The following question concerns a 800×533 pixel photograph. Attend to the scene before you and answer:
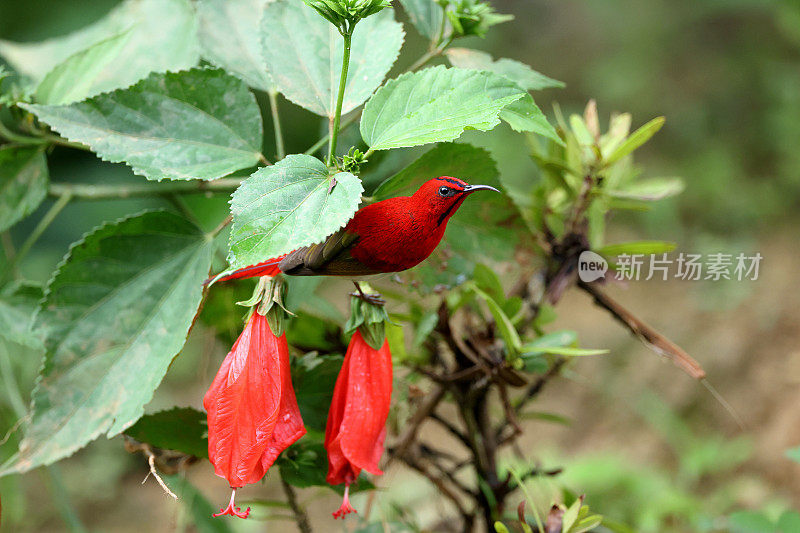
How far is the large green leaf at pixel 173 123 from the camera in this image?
0.38 metres

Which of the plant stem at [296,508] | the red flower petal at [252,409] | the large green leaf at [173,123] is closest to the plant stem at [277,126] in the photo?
the large green leaf at [173,123]

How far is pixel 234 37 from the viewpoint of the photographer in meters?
0.50

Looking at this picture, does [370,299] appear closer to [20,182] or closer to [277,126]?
[277,126]

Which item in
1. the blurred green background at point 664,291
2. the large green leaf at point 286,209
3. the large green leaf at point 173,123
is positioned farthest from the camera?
the blurred green background at point 664,291

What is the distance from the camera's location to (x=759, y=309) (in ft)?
4.44

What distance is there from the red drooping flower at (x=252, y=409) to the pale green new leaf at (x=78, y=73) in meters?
0.25

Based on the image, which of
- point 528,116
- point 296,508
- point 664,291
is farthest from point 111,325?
point 664,291

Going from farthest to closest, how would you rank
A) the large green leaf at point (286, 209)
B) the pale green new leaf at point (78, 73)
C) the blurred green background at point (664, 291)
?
the blurred green background at point (664, 291), the pale green new leaf at point (78, 73), the large green leaf at point (286, 209)

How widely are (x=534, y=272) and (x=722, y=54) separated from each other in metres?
1.74

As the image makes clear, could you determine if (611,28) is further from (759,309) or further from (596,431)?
(596,431)

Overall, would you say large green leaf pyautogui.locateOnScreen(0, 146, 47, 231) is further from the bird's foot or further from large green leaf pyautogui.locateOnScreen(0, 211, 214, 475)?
the bird's foot

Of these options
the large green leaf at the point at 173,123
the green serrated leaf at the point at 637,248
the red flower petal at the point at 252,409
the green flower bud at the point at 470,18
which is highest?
the green flower bud at the point at 470,18

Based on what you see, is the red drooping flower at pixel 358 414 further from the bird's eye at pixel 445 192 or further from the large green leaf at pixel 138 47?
the large green leaf at pixel 138 47

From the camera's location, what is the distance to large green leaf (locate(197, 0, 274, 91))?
48 centimetres
